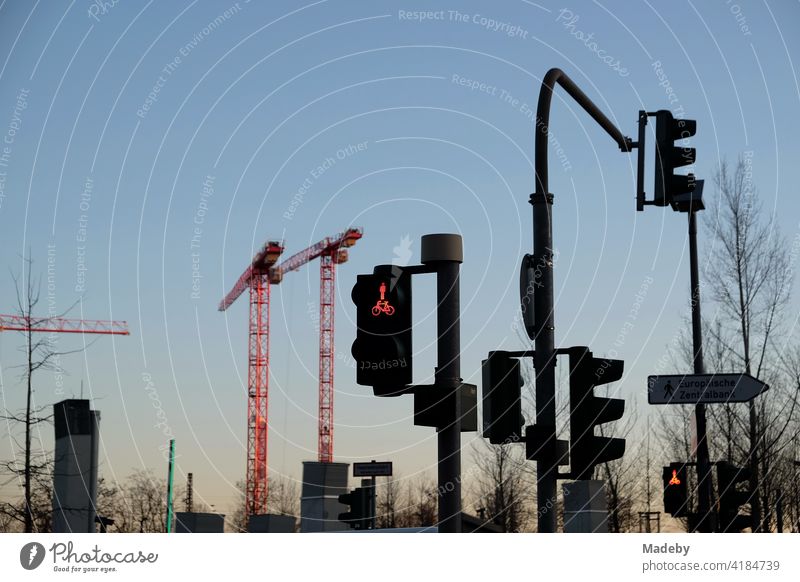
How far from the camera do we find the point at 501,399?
10.4 meters

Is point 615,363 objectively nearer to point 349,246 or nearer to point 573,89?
point 573,89

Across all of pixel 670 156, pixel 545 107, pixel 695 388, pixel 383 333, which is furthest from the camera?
pixel 695 388

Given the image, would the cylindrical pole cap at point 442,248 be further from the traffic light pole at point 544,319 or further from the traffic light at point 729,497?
the traffic light at point 729,497

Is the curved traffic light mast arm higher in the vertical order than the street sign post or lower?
higher

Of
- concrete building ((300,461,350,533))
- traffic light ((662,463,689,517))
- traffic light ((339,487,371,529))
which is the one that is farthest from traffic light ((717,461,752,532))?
concrete building ((300,461,350,533))

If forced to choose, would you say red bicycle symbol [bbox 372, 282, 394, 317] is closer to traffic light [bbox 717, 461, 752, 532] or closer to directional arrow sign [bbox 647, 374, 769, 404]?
directional arrow sign [bbox 647, 374, 769, 404]

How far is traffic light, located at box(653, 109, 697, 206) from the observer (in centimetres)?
1364

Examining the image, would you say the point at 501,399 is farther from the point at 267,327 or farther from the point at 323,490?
the point at 267,327

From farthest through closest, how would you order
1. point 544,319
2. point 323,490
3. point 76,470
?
point 323,490
point 76,470
point 544,319

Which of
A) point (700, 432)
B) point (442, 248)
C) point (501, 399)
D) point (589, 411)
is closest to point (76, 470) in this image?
point (501, 399)

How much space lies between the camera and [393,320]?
8.97 metres

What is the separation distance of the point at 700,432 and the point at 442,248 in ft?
36.3

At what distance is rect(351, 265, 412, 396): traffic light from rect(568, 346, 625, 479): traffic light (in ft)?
7.34
